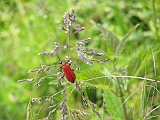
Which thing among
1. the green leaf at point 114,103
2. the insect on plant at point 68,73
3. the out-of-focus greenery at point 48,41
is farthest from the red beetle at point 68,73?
the out-of-focus greenery at point 48,41

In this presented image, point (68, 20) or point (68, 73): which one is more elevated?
point (68, 20)

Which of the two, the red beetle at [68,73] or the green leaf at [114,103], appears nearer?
the red beetle at [68,73]

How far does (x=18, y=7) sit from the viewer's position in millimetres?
4098

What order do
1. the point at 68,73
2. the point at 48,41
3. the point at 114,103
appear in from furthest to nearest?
the point at 48,41, the point at 114,103, the point at 68,73

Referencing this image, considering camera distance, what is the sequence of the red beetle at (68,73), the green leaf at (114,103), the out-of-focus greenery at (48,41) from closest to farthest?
the red beetle at (68,73)
the green leaf at (114,103)
the out-of-focus greenery at (48,41)

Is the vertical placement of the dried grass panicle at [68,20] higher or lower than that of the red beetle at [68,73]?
higher

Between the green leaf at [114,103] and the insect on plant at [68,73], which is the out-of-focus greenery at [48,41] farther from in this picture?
the insect on plant at [68,73]

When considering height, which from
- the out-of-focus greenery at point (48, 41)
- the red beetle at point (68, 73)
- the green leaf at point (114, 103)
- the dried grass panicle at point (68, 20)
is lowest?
the green leaf at point (114, 103)

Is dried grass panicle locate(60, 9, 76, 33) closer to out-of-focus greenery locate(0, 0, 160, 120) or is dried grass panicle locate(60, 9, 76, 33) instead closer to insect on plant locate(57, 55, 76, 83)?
insect on plant locate(57, 55, 76, 83)

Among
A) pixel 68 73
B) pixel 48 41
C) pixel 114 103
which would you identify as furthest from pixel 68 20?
pixel 48 41

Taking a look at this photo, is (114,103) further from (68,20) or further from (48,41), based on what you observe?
(48,41)

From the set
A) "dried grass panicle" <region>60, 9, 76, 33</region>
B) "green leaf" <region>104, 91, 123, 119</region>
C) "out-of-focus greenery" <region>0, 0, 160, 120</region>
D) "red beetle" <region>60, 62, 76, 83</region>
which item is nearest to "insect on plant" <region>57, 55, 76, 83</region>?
"red beetle" <region>60, 62, 76, 83</region>

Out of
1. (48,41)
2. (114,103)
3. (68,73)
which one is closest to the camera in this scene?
(68,73)

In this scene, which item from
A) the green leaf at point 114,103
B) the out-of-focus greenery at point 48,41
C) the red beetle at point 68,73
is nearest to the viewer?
the red beetle at point 68,73
